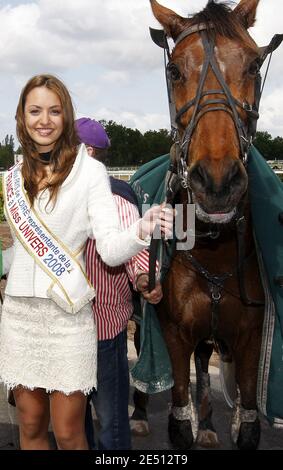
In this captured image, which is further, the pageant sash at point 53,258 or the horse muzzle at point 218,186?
the horse muzzle at point 218,186

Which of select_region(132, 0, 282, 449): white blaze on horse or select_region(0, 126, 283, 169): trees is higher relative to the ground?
select_region(0, 126, 283, 169): trees

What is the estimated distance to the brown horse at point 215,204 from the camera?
2.41 metres

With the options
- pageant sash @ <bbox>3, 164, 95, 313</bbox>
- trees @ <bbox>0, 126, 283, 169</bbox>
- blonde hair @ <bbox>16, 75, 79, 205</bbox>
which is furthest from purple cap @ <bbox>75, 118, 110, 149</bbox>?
trees @ <bbox>0, 126, 283, 169</bbox>

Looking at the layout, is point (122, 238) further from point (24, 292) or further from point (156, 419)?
point (156, 419)

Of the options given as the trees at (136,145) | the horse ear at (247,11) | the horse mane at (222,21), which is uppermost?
the trees at (136,145)

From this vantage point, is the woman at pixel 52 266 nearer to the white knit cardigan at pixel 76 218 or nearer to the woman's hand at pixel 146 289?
the white knit cardigan at pixel 76 218

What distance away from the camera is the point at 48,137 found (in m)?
2.23

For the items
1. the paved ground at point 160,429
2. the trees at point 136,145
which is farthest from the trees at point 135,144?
the paved ground at point 160,429

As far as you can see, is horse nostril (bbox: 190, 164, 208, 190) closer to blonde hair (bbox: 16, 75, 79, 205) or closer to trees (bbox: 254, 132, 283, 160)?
blonde hair (bbox: 16, 75, 79, 205)

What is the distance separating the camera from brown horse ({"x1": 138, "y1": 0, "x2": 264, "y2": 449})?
2408 millimetres

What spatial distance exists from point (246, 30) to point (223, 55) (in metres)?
0.32

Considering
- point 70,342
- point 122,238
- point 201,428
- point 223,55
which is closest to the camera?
point 122,238

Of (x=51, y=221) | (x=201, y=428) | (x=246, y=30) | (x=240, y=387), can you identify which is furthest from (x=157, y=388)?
(x=246, y=30)

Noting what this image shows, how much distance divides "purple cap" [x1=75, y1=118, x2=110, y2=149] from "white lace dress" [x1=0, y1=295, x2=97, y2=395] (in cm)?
104
